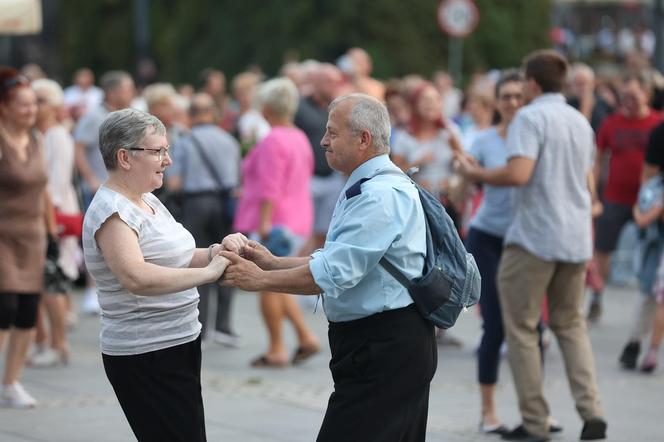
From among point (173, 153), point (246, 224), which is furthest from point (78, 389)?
point (173, 153)

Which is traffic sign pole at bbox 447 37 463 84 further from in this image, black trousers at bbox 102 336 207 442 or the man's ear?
black trousers at bbox 102 336 207 442

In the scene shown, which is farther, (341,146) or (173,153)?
(173,153)

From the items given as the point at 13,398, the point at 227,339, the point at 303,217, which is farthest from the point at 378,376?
the point at 227,339

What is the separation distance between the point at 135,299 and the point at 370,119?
107 centimetres

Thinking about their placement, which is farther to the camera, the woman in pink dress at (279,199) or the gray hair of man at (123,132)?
the woman in pink dress at (279,199)

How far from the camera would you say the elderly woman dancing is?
15.6 feet

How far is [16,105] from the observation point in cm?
782

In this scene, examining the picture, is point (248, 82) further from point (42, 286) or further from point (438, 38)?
point (438, 38)

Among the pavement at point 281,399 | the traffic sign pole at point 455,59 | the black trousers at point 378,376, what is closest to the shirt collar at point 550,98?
the pavement at point 281,399

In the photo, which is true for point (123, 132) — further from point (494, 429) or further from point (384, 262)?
point (494, 429)

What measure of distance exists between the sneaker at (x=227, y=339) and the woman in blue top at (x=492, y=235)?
3.03 meters

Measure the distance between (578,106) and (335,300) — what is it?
9114 millimetres

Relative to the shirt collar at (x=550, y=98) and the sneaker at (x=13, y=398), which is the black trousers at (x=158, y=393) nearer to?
the shirt collar at (x=550, y=98)

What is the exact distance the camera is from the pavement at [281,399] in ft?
23.7
